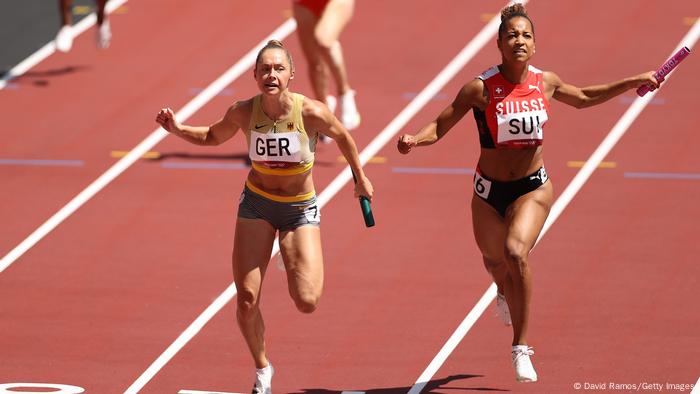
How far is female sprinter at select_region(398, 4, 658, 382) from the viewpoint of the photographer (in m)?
10.0

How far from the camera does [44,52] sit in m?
18.9

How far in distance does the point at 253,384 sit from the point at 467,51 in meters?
8.47

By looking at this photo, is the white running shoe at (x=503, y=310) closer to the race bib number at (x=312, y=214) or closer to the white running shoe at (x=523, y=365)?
the white running shoe at (x=523, y=365)

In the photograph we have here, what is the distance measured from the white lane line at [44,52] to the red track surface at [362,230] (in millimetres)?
286

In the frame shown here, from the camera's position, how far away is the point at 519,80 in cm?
1020

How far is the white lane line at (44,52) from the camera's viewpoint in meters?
18.2

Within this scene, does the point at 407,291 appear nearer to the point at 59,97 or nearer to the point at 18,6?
the point at 59,97

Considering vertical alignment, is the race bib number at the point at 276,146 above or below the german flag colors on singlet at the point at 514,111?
below

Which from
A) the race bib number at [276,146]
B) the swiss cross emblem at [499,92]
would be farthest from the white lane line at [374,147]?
the swiss cross emblem at [499,92]

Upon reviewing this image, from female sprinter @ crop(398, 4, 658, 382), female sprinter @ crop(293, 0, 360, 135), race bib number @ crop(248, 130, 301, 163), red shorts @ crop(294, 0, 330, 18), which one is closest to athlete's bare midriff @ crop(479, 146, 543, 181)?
female sprinter @ crop(398, 4, 658, 382)

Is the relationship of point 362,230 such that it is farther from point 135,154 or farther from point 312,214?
point 312,214

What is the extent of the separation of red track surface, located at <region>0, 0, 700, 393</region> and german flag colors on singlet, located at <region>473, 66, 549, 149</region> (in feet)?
6.10

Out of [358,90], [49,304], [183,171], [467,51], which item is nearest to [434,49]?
[467,51]

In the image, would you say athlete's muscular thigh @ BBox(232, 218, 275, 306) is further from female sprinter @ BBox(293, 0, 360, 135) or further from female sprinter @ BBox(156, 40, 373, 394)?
female sprinter @ BBox(293, 0, 360, 135)
